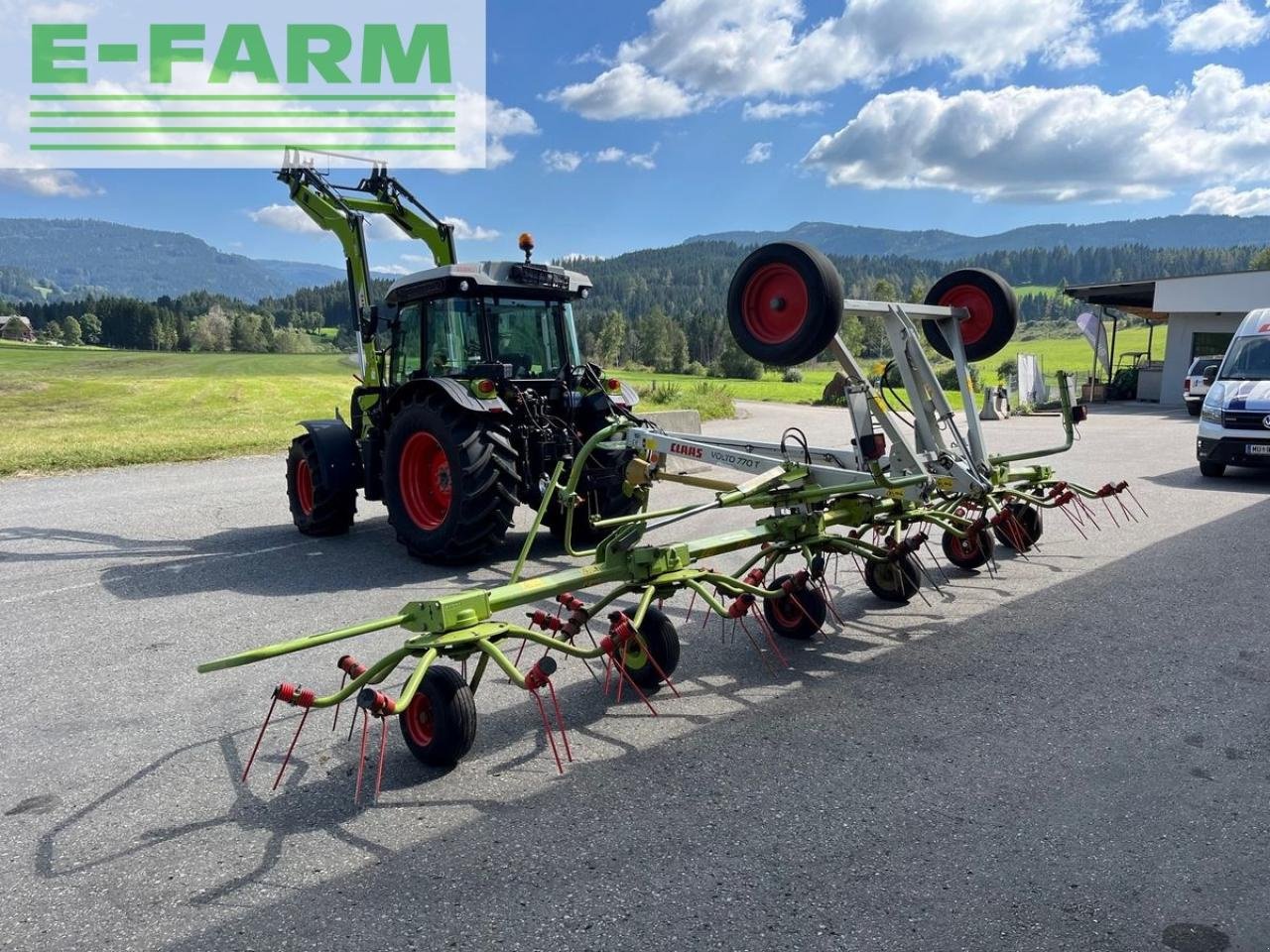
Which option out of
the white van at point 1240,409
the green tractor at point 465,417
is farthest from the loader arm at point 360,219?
the white van at point 1240,409

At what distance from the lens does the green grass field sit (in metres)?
13.2

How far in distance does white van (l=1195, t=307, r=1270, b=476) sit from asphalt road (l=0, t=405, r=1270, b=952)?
5.51 m

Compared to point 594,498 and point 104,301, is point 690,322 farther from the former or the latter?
point 594,498

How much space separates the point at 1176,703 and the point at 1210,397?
882cm

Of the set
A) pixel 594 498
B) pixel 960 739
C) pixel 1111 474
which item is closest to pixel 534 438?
pixel 594 498

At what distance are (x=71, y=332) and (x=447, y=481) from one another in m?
80.9

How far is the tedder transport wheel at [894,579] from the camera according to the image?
5.42m

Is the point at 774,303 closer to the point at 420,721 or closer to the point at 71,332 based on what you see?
the point at 420,721

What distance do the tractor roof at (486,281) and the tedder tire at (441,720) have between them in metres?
4.23

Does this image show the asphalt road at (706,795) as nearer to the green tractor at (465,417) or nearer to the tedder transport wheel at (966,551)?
the tedder transport wheel at (966,551)

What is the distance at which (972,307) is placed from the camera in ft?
20.9

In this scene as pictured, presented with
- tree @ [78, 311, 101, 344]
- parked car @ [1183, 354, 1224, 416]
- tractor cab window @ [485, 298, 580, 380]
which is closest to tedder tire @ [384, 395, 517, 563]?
tractor cab window @ [485, 298, 580, 380]

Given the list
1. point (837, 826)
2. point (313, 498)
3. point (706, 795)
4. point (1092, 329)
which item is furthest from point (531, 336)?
point (1092, 329)

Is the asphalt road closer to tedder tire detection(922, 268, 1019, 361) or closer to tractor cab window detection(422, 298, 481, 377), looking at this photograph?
tedder tire detection(922, 268, 1019, 361)
